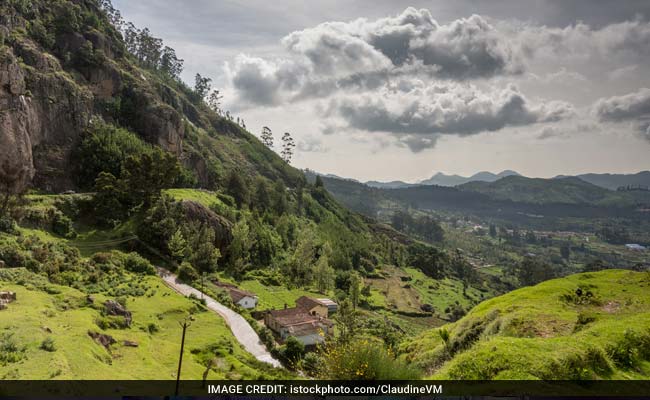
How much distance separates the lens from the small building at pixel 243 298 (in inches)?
2237

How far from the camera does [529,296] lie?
88.0 ft

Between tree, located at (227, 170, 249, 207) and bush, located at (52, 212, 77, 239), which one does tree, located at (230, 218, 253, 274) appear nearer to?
tree, located at (227, 170, 249, 207)

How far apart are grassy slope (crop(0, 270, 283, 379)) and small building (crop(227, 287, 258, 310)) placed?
13.5 m

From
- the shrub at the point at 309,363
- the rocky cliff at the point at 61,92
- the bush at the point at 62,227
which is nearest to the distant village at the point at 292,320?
the shrub at the point at 309,363

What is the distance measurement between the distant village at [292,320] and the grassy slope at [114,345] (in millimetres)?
11568

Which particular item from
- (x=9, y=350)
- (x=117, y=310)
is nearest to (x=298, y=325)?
Answer: (x=117, y=310)

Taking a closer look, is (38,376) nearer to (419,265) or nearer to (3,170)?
(3,170)

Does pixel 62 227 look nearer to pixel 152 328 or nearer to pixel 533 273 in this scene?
pixel 152 328

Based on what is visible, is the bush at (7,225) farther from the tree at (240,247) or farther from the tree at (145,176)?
the tree at (240,247)

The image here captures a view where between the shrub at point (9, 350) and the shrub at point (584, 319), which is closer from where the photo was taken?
the shrub at point (9, 350)

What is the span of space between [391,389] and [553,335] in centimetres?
1028

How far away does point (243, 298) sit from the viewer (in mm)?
57250

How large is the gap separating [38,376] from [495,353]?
20243 mm

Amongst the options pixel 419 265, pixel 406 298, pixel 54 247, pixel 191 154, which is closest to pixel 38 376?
pixel 54 247
